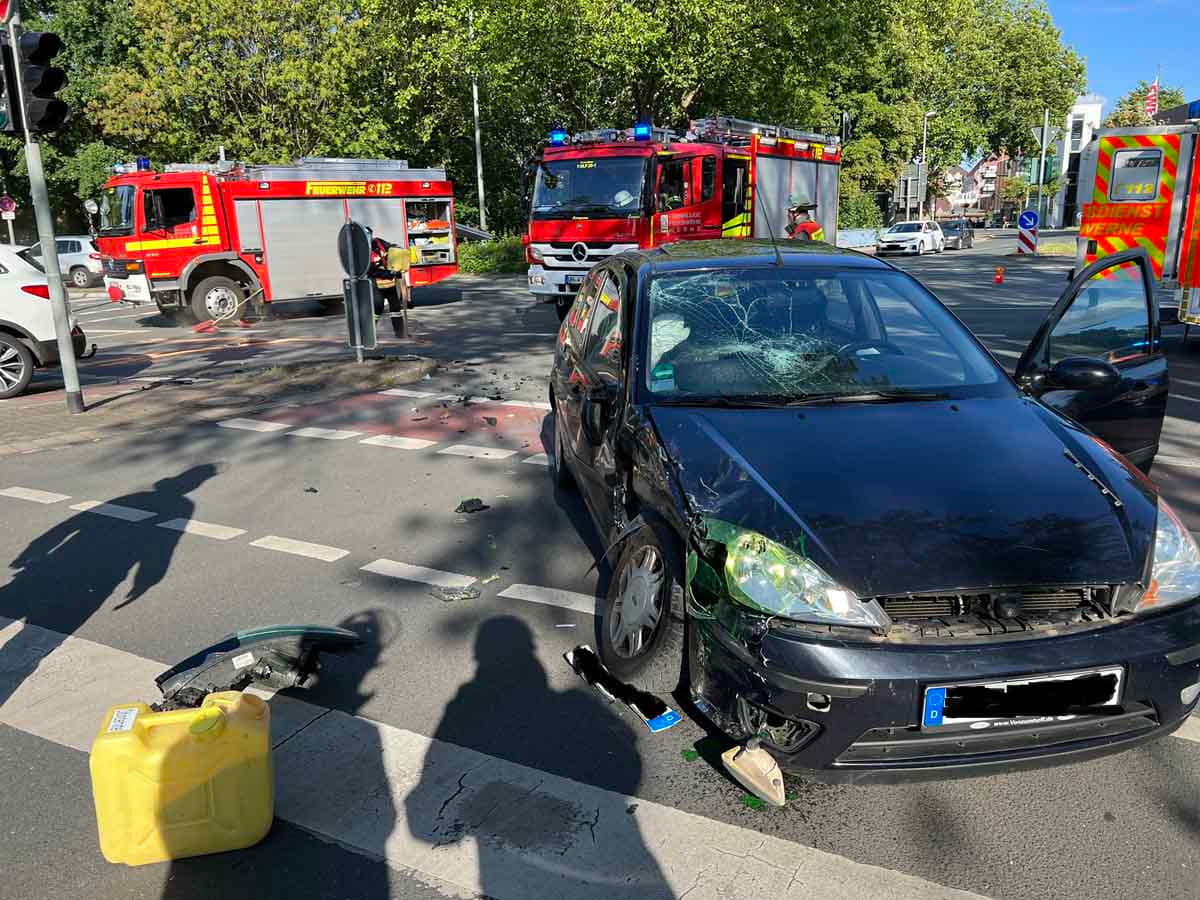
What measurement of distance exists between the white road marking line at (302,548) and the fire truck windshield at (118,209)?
14.0m

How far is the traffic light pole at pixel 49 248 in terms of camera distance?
26.9 feet

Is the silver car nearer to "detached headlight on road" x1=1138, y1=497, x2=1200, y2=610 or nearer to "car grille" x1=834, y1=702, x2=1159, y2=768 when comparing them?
"car grille" x1=834, y1=702, x2=1159, y2=768

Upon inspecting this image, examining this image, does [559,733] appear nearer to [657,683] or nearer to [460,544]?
[657,683]

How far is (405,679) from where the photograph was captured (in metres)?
3.85

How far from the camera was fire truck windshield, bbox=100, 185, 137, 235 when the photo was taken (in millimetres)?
17281

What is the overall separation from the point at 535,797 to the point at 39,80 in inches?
317

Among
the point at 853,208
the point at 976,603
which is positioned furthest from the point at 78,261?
the point at 853,208

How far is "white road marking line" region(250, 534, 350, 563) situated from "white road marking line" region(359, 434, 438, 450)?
2.25 meters

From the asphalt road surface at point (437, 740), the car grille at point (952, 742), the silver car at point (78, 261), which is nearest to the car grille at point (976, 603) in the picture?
the car grille at point (952, 742)

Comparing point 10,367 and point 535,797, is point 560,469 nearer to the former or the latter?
point 535,797

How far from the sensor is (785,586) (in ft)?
9.15

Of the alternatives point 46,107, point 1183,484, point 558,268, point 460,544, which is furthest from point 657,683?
point 558,268

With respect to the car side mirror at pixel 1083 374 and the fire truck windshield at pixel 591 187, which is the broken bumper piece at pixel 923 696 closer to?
the car side mirror at pixel 1083 374

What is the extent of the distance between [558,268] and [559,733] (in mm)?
12374
